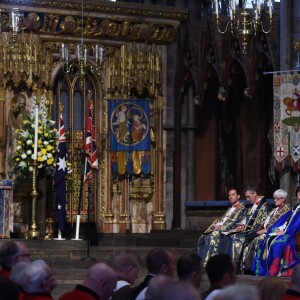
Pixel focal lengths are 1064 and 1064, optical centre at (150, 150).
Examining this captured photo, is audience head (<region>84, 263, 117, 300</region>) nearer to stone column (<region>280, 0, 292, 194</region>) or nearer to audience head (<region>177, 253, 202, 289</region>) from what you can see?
audience head (<region>177, 253, 202, 289</region>)

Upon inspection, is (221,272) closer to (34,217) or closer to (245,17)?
(245,17)

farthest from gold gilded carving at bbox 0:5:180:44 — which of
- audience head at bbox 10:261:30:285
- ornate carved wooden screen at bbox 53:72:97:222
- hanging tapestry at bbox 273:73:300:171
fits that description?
audience head at bbox 10:261:30:285

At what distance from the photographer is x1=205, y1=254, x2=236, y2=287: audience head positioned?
6.61 m

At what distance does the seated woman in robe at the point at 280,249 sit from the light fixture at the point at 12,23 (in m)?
6.32

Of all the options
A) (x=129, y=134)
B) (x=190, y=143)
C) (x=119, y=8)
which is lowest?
(x=190, y=143)

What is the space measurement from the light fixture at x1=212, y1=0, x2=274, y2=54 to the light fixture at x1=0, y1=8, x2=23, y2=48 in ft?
11.5

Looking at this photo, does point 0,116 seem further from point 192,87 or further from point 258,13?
point 258,13

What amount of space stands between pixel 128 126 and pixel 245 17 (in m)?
5.98

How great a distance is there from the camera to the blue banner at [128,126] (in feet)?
70.2

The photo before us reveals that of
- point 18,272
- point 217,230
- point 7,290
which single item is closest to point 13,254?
point 18,272

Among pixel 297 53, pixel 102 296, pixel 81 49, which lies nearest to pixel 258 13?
pixel 297 53

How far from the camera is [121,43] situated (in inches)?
851

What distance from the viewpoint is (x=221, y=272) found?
21.8ft

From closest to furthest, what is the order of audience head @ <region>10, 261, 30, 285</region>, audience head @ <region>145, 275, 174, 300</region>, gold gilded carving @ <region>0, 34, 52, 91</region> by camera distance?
audience head @ <region>145, 275, 174, 300</region>, audience head @ <region>10, 261, 30, 285</region>, gold gilded carving @ <region>0, 34, 52, 91</region>
